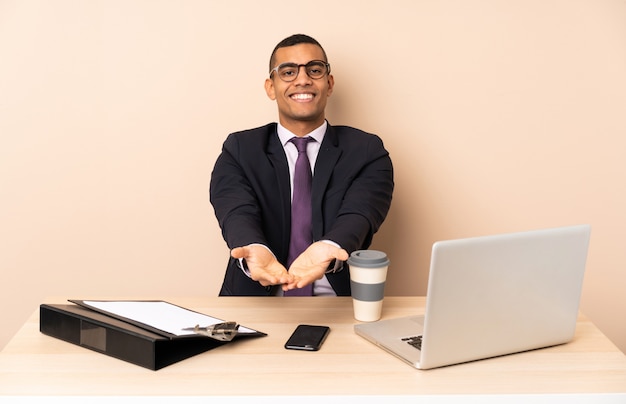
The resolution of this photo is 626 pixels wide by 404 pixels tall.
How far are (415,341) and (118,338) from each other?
60 cm

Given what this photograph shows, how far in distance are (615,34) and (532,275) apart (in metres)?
1.90

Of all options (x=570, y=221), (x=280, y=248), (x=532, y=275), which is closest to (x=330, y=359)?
(x=532, y=275)

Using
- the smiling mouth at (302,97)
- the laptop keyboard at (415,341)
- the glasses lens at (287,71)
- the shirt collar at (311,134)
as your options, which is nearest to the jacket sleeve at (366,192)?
the shirt collar at (311,134)

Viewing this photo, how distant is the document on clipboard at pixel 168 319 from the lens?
140cm

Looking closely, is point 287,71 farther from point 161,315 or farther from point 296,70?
point 161,315

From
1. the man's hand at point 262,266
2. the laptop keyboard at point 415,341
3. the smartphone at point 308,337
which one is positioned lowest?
the smartphone at point 308,337

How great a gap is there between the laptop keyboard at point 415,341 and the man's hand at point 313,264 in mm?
285

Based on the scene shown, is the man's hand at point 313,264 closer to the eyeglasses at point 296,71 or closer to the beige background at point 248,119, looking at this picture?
the eyeglasses at point 296,71

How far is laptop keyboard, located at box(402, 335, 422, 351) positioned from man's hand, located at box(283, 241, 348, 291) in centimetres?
29

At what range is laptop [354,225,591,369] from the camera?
126 cm

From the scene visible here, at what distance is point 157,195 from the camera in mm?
2906

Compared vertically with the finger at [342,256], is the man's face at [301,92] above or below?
above

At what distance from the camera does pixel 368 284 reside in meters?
1.60

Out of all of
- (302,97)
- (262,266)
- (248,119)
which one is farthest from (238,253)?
(248,119)
